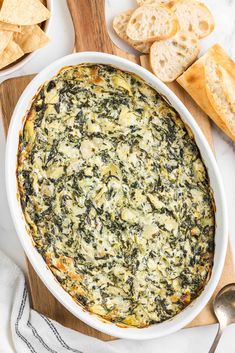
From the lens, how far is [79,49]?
8.27 ft

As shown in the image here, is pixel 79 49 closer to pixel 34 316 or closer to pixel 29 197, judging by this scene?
pixel 29 197

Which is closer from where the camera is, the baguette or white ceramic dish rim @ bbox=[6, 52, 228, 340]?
white ceramic dish rim @ bbox=[6, 52, 228, 340]

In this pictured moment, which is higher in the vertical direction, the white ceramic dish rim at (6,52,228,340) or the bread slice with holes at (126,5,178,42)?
the bread slice with holes at (126,5,178,42)

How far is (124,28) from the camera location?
2.54 m

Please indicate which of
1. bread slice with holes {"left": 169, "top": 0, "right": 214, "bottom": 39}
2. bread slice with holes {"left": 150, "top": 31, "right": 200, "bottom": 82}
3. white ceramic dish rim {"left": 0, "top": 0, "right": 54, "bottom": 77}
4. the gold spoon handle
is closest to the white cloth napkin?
the gold spoon handle

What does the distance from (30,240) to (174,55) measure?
2.82 ft

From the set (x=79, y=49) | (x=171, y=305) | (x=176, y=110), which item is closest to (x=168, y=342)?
(x=171, y=305)

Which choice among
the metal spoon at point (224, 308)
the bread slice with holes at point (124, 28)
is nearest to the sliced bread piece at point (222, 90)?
the bread slice with holes at point (124, 28)

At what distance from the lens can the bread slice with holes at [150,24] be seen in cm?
245

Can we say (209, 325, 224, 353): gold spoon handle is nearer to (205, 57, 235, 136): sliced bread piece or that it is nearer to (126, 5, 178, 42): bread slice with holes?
(205, 57, 235, 136): sliced bread piece

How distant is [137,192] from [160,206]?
95mm

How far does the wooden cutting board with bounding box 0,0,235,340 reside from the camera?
250cm

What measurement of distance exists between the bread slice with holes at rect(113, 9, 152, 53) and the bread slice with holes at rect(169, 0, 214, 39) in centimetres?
15

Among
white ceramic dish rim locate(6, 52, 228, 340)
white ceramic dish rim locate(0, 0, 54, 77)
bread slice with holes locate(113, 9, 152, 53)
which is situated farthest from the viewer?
bread slice with holes locate(113, 9, 152, 53)
